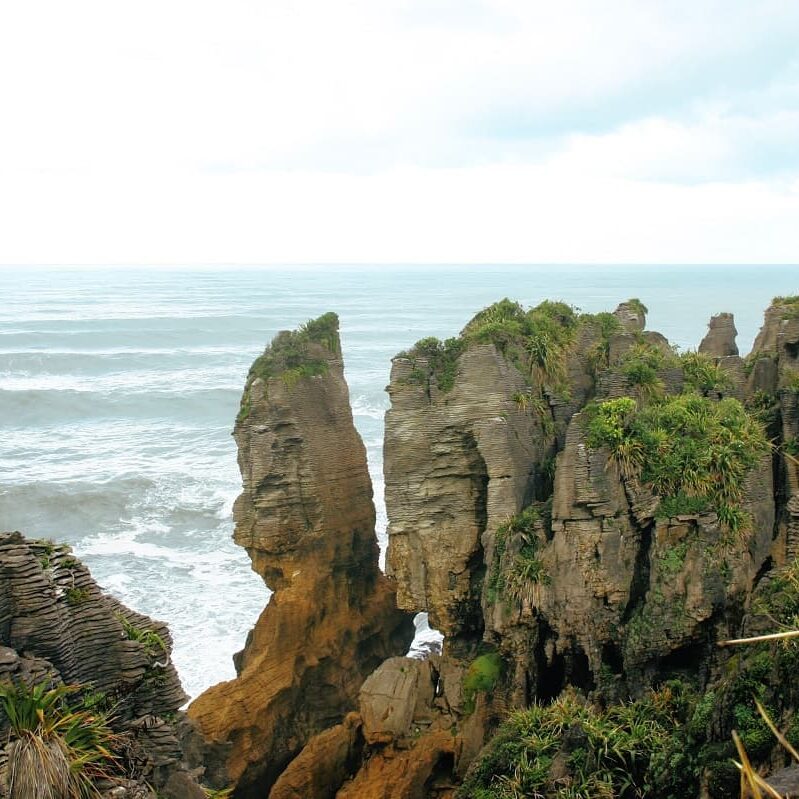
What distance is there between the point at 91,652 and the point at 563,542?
821 cm

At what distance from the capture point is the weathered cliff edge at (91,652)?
10719 mm

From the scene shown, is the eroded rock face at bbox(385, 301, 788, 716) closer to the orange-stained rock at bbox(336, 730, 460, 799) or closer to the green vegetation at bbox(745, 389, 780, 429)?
the green vegetation at bbox(745, 389, 780, 429)

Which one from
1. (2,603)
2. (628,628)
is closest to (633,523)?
(628,628)

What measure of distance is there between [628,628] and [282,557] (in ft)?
27.1

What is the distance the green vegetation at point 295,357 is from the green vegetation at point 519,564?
6100mm

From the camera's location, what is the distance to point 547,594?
16.0 metres

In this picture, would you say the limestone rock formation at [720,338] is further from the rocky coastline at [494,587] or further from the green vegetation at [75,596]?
the green vegetation at [75,596]

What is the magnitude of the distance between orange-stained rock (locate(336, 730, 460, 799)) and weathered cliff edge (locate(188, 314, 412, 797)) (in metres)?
3.11

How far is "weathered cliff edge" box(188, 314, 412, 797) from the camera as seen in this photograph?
19297 millimetres

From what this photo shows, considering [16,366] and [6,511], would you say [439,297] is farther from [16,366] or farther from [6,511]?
[6,511]

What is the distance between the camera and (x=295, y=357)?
2048cm

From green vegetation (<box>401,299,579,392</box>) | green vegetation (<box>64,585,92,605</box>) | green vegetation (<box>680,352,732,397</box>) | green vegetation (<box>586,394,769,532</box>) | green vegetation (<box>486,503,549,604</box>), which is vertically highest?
green vegetation (<box>401,299,579,392</box>)

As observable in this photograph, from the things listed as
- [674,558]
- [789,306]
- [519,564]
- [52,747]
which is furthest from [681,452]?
[52,747]

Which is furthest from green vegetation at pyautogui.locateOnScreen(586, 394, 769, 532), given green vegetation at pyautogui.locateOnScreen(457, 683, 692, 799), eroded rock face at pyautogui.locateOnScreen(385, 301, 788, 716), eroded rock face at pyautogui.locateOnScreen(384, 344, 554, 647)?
green vegetation at pyautogui.locateOnScreen(457, 683, 692, 799)
